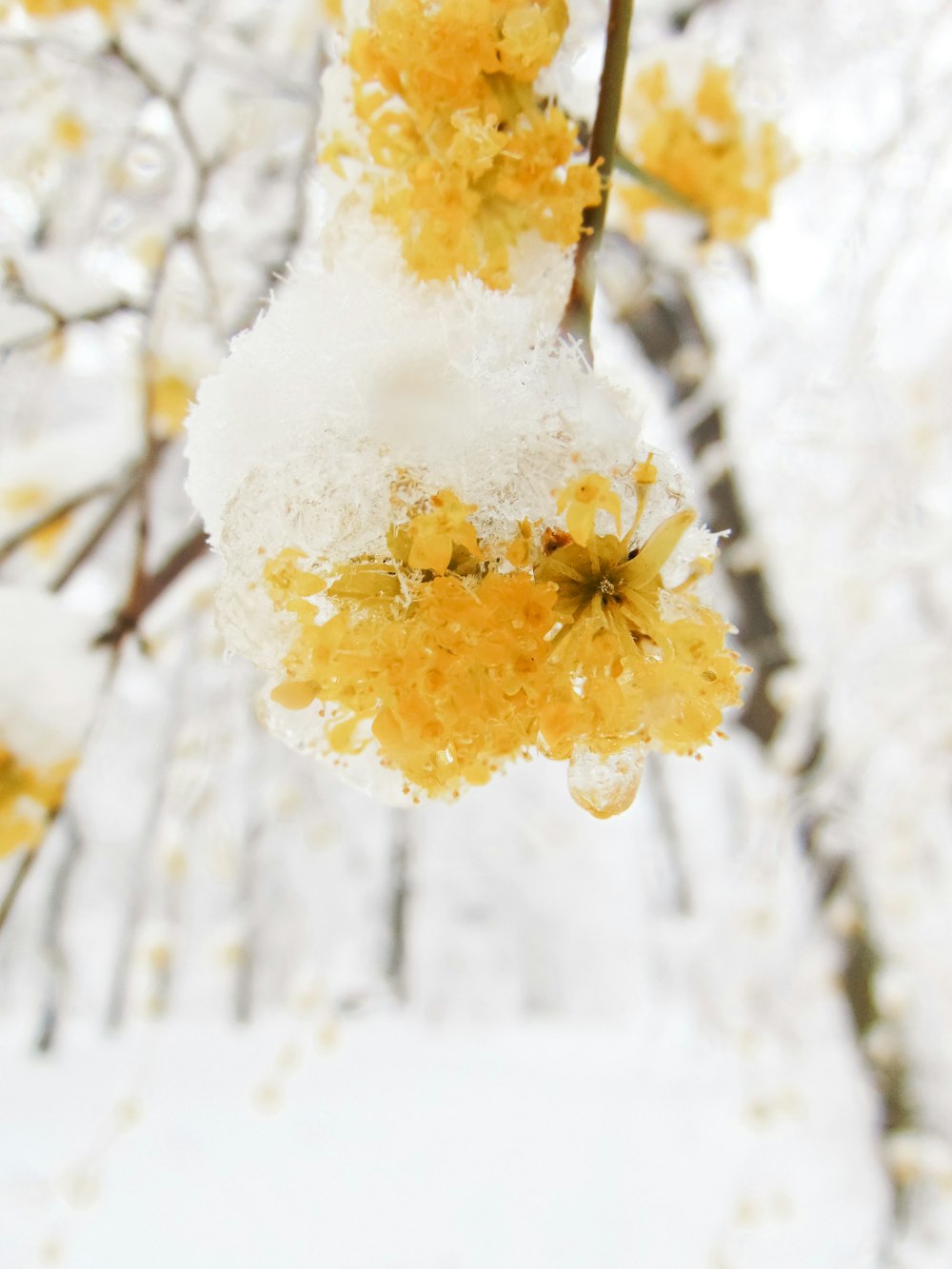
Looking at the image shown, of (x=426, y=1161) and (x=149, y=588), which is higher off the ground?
(x=149, y=588)

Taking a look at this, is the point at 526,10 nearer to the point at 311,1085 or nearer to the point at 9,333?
the point at 9,333

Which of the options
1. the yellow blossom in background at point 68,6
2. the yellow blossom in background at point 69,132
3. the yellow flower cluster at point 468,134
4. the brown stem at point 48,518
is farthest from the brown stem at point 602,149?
the yellow blossom in background at point 69,132

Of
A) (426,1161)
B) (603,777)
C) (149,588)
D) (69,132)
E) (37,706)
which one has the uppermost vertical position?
(69,132)

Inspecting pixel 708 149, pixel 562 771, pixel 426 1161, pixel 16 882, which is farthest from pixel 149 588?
pixel 426 1161

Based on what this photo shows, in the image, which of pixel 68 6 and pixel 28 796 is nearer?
pixel 28 796

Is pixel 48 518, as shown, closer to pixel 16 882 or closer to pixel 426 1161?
pixel 16 882

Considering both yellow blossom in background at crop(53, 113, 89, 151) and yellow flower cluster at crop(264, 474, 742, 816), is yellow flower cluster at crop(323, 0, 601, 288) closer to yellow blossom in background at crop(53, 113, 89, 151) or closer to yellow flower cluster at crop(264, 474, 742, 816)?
yellow flower cluster at crop(264, 474, 742, 816)

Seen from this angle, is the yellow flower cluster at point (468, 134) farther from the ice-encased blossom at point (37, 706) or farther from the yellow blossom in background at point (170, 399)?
the yellow blossom in background at point (170, 399)
